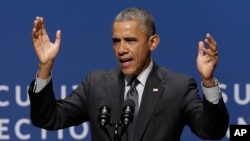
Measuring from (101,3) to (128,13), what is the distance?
0.81m

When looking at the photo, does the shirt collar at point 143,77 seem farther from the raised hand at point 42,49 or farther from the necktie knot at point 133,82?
the raised hand at point 42,49

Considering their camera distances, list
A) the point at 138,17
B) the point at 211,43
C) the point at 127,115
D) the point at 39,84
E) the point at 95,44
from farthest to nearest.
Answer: the point at 95,44 → the point at 138,17 → the point at 39,84 → the point at 211,43 → the point at 127,115

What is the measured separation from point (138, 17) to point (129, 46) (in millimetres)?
130

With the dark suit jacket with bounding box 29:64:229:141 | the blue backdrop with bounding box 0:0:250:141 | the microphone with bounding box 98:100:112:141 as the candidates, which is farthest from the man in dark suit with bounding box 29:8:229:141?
the blue backdrop with bounding box 0:0:250:141

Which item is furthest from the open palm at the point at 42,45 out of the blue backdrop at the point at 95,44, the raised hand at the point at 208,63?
the blue backdrop at the point at 95,44

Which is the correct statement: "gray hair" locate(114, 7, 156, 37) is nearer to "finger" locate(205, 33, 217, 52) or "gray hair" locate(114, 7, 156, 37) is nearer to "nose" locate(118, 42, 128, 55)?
"nose" locate(118, 42, 128, 55)

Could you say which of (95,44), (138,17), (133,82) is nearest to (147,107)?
(133,82)

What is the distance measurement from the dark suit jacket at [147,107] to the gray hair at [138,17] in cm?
16

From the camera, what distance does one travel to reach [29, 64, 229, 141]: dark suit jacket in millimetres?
2498

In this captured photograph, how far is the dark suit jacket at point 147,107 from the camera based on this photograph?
2.50 metres

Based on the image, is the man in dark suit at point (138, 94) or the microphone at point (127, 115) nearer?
the microphone at point (127, 115)

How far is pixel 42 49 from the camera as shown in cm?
253

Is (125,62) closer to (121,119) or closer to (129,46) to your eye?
(129,46)

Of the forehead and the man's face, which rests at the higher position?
the forehead
